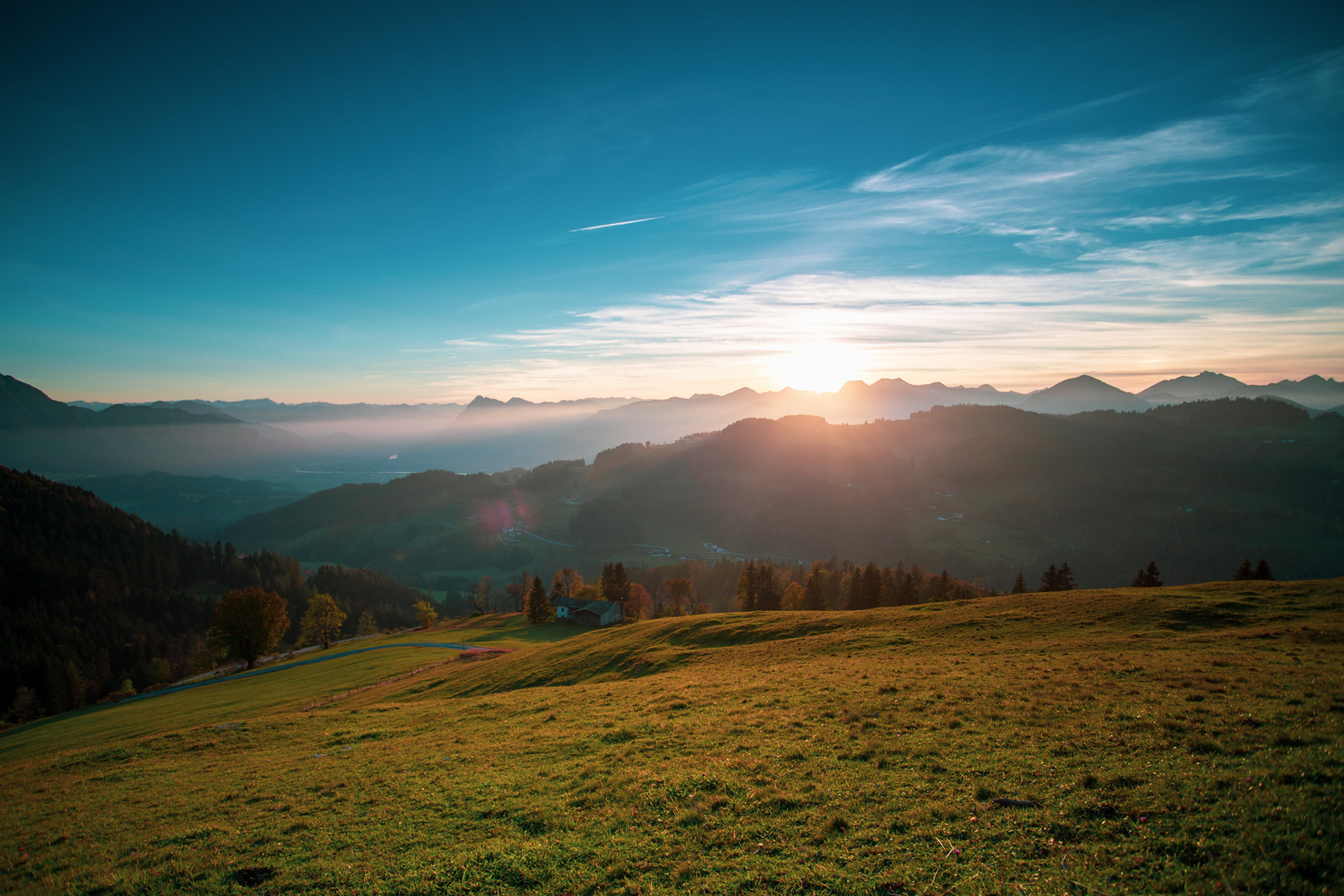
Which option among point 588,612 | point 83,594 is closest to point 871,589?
point 588,612

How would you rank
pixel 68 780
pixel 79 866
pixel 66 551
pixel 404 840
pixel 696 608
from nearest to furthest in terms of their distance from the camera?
pixel 404 840, pixel 79 866, pixel 68 780, pixel 696 608, pixel 66 551

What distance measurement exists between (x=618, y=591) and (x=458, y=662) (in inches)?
1776

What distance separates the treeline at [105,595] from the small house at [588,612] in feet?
213

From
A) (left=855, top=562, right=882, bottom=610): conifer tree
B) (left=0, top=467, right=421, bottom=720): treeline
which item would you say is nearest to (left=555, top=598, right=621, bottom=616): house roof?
(left=855, top=562, right=882, bottom=610): conifer tree

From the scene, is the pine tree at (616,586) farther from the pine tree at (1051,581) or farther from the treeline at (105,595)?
the treeline at (105,595)

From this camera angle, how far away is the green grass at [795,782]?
9.67 meters

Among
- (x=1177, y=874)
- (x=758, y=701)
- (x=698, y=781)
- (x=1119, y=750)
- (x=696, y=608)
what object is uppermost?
(x=1177, y=874)

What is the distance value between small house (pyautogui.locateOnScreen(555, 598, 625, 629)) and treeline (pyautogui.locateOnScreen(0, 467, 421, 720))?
6490cm

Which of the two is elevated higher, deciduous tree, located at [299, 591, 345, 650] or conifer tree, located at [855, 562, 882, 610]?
conifer tree, located at [855, 562, 882, 610]

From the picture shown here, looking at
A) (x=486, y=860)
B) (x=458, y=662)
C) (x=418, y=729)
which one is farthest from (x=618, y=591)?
(x=486, y=860)

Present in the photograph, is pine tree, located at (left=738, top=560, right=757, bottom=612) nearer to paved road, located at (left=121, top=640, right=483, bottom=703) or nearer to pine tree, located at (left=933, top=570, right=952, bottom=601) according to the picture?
pine tree, located at (left=933, top=570, right=952, bottom=601)

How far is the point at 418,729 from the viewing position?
25.5 meters

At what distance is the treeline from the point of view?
286 ft

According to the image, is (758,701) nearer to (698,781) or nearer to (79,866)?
(698,781)
